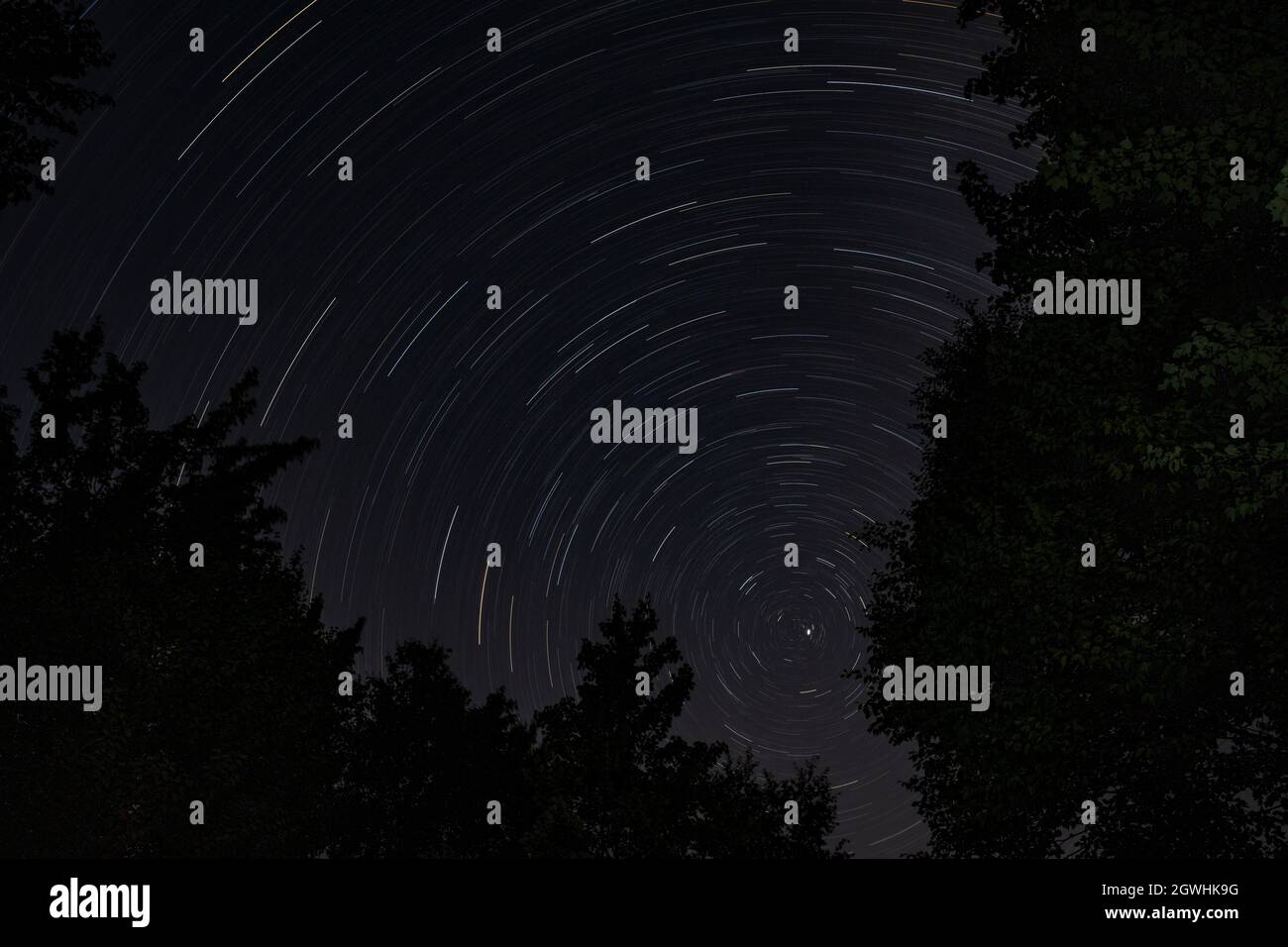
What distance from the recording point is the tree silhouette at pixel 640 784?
35.8 m

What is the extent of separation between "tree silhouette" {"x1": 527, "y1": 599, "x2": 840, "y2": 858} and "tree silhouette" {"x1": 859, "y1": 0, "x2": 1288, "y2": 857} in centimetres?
2007

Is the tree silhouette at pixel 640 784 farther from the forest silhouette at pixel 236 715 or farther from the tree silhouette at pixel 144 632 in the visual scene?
the tree silhouette at pixel 144 632

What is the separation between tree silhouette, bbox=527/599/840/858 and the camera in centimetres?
3581

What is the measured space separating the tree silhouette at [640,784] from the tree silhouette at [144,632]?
8.23 metres

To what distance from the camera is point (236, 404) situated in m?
30.3

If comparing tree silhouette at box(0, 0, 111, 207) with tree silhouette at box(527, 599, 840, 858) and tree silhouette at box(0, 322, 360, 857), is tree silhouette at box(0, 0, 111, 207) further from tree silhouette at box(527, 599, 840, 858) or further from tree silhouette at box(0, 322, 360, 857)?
tree silhouette at box(527, 599, 840, 858)

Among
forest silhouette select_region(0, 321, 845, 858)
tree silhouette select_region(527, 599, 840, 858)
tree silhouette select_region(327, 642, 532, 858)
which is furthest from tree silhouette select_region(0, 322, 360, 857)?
tree silhouette select_region(327, 642, 532, 858)

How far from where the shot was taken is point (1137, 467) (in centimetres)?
1418

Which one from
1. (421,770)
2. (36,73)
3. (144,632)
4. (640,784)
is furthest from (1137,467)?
(421,770)

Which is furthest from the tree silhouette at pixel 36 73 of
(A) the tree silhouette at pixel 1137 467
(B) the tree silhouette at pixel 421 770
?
(B) the tree silhouette at pixel 421 770
